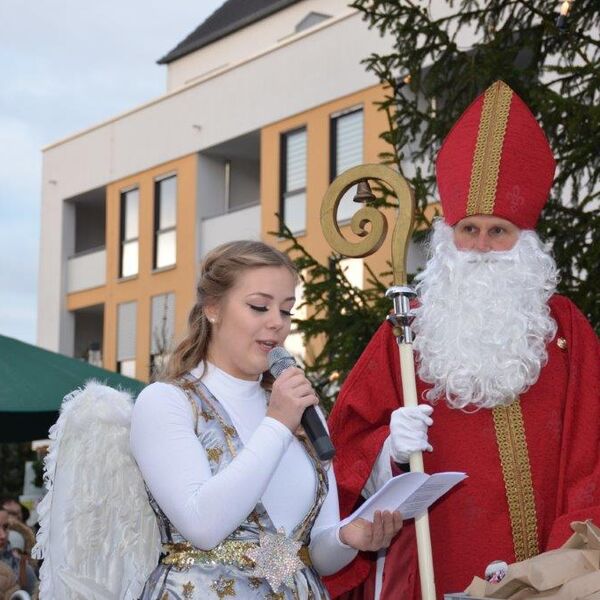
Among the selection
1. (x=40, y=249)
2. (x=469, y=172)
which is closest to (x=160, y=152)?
(x=40, y=249)

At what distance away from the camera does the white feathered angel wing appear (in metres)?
3.92

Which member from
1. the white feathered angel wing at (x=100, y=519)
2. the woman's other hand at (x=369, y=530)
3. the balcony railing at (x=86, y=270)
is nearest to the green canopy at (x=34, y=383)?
the white feathered angel wing at (x=100, y=519)

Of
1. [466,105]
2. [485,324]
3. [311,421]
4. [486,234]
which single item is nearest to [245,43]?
[466,105]

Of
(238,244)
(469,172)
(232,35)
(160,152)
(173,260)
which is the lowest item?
(238,244)

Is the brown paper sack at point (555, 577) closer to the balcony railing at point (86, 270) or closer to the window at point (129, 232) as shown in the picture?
the window at point (129, 232)

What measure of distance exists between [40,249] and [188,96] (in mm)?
6064

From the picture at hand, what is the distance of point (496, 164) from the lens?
16.1ft

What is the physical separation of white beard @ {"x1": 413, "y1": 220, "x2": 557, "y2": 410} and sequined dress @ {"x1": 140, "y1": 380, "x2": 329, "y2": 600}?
1155 millimetres

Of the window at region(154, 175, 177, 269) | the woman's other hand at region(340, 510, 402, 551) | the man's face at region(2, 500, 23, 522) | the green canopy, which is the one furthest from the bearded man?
the window at region(154, 175, 177, 269)

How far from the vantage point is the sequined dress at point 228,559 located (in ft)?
11.6

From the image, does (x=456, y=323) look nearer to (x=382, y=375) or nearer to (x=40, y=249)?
(x=382, y=375)

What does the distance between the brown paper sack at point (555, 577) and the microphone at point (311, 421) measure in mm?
560

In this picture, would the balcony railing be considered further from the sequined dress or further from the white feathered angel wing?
the sequined dress

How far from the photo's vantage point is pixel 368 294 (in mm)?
8570
